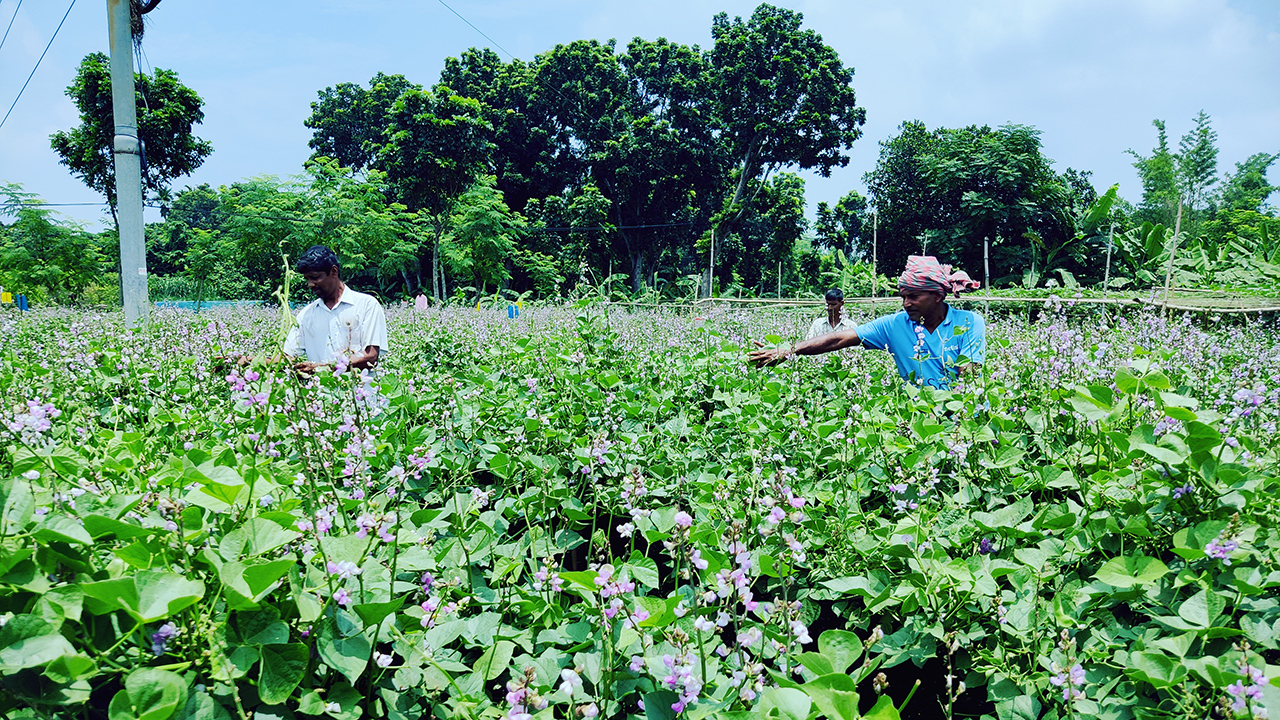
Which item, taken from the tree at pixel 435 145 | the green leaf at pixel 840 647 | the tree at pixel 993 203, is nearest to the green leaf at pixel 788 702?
the green leaf at pixel 840 647

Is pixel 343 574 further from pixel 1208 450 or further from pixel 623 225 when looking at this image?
pixel 623 225

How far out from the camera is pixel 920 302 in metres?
3.90

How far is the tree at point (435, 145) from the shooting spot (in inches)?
1048

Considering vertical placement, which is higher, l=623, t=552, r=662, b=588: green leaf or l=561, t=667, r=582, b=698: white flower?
l=623, t=552, r=662, b=588: green leaf

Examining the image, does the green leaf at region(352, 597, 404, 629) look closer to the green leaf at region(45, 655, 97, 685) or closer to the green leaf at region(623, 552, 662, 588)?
the green leaf at region(45, 655, 97, 685)

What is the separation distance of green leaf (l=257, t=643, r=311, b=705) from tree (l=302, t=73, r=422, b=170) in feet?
159

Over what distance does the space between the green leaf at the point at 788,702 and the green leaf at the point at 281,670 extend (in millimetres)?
665

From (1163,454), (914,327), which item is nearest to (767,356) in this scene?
(914,327)

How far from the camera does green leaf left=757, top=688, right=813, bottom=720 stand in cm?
93

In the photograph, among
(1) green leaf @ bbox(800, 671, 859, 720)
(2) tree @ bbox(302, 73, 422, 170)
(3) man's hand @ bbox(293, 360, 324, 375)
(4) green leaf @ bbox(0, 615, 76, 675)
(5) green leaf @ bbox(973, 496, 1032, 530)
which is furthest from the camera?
(2) tree @ bbox(302, 73, 422, 170)

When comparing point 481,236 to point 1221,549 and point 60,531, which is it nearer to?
point 60,531

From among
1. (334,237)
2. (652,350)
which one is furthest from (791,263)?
(652,350)

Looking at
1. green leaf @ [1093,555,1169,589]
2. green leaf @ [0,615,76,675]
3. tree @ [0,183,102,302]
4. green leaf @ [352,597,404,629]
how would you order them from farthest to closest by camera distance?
tree @ [0,183,102,302] → green leaf @ [1093,555,1169,589] → green leaf @ [352,597,404,629] → green leaf @ [0,615,76,675]

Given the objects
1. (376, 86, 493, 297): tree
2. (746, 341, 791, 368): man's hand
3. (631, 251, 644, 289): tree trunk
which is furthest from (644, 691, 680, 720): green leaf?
(631, 251, 644, 289): tree trunk
